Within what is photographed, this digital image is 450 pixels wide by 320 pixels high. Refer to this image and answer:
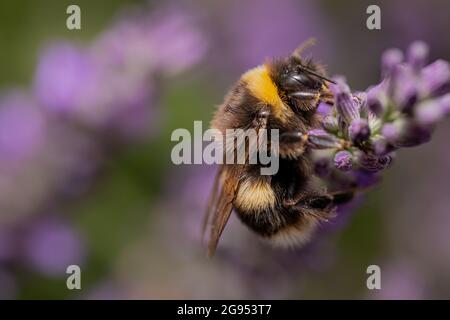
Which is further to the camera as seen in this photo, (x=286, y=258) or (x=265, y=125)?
(x=286, y=258)

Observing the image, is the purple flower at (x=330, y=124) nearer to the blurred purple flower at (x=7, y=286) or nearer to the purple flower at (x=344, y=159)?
the purple flower at (x=344, y=159)

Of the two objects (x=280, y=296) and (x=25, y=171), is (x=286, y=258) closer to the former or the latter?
(x=280, y=296)

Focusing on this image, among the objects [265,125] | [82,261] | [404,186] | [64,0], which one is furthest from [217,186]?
[64,0]

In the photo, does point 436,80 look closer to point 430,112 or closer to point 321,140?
point 430,112

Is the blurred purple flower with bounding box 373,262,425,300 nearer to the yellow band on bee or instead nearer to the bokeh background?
the bokeh background

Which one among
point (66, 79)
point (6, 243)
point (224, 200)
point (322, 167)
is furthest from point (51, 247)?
point (322, 167)
